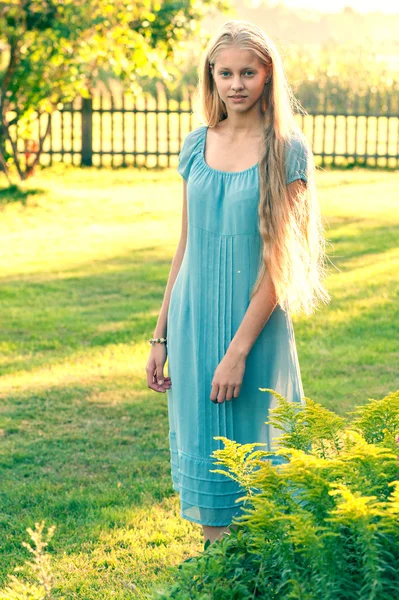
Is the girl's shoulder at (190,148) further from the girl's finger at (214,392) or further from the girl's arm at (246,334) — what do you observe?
the girl's finger at (214,392)

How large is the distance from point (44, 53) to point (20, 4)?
0.72 metres

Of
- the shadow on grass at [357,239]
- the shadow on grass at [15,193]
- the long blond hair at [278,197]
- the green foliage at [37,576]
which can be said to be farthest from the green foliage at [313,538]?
the shadow on grass at [15,193]

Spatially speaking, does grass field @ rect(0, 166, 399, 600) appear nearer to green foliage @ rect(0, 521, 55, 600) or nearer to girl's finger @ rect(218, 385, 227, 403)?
green foliage @ rect(0, 521, 55, 600)

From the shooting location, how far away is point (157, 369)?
306 cm

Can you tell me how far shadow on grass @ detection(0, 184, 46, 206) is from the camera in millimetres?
11922

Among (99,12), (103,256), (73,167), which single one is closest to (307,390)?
(103,256)

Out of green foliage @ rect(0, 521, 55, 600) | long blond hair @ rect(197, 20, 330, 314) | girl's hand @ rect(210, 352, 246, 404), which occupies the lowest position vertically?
green foliage @ rect(0, 521, 55, 600)

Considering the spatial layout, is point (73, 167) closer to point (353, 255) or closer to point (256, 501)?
point (353, 255)

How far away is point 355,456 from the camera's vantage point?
1.97 meters

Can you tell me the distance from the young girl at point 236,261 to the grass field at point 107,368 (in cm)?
85

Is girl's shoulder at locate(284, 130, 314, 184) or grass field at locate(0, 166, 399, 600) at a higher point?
girl's shoulder at locate(284, 130, 314, 184)

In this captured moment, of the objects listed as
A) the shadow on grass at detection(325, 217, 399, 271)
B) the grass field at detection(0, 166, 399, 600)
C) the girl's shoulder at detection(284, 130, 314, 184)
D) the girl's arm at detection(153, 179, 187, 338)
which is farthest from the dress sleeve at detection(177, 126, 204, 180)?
the shadow on grass at detection(325, 217, 399, 271)

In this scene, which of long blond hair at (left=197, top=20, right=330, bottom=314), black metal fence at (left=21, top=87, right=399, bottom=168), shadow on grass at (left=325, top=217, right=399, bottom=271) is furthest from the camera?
black metal fence at (left=21, top=87, right=399, bottom=168)

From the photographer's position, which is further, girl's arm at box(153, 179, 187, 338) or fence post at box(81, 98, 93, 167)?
fence post at box(81, 98, 93, 167)
